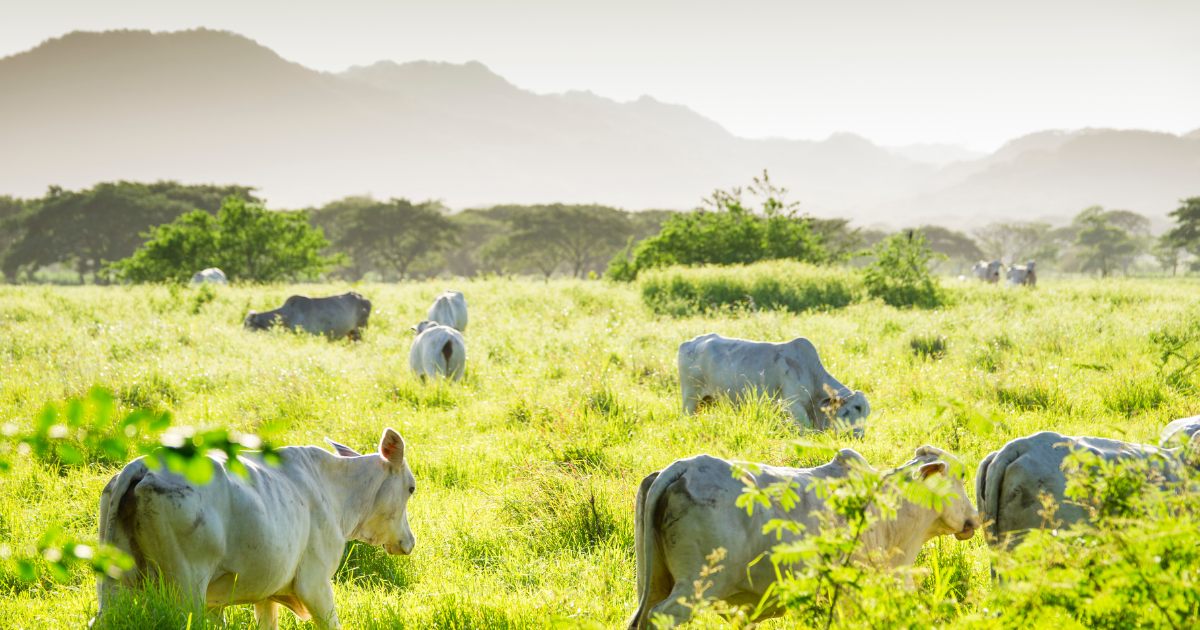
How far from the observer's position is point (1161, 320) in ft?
36.3

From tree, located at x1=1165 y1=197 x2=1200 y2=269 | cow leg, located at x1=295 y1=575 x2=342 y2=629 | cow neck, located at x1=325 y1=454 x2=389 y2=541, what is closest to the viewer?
cow leg, located at x1=295 y1=575 x2=342 y2=629

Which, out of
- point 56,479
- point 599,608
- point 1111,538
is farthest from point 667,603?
point 56,479

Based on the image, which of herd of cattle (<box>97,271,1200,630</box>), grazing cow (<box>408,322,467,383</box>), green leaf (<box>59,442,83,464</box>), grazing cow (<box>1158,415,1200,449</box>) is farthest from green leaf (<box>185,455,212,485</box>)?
grazing cow (<box>408,322,467,383</box>)

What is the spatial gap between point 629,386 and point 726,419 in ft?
8.27

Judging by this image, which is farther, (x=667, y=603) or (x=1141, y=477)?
(x=667, y=603)

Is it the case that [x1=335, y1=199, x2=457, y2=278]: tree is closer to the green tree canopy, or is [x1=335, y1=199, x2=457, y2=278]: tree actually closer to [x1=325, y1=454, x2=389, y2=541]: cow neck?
the green tree canopy

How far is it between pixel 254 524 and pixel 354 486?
737mm

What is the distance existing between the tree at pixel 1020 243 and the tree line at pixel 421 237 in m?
0.25

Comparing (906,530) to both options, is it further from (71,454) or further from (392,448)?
(71,454)

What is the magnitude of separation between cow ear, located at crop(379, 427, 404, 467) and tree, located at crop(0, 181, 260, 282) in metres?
39.6

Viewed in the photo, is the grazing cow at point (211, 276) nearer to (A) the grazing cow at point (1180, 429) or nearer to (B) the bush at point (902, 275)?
(B) the bush at point (902, 275)

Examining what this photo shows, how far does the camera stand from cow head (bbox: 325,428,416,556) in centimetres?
373

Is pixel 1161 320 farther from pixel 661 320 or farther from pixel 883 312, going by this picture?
pixel 661 320

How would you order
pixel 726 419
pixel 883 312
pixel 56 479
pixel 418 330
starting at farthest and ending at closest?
1. pixel 883 312
2. pixel 418 330
3. pixel 726 419
4. pixel 56 479
